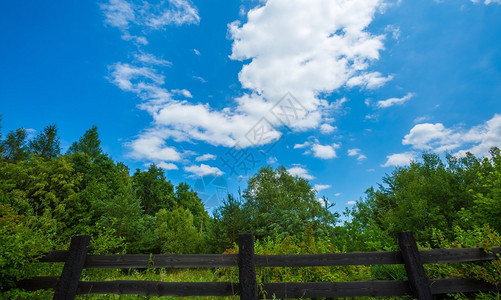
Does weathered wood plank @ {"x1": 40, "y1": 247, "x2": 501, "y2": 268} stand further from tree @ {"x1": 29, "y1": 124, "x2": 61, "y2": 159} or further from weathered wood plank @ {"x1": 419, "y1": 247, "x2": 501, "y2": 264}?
tree @ {"x1": 29, "y1": 124, "x2": 61, "y2": 159}

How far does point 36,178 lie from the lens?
1866 cm

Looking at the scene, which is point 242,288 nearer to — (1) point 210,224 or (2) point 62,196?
(1) point 210,224

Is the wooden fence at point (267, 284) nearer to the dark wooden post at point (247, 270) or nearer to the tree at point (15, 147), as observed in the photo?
the dark wooden post at point (247, 270)

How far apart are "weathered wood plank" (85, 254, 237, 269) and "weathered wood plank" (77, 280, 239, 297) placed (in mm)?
231

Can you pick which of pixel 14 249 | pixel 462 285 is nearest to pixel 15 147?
pixel 14 249

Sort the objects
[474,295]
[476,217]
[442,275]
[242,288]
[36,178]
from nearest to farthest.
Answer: [242,288]
[474,295]
[442,275]
[476,217]
[36,178]

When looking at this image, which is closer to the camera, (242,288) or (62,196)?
(242,288)

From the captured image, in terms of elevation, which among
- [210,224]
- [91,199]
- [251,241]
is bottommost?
[251,241]

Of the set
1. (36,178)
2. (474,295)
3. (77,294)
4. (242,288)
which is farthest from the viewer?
(36,178)

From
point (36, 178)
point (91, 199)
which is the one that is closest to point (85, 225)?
point (91, 199)

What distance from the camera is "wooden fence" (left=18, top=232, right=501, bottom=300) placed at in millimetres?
3346

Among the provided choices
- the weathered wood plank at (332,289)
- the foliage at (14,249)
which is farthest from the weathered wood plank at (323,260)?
the foliage at (14,249)

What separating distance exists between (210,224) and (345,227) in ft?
32.0

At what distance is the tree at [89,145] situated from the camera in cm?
2695
